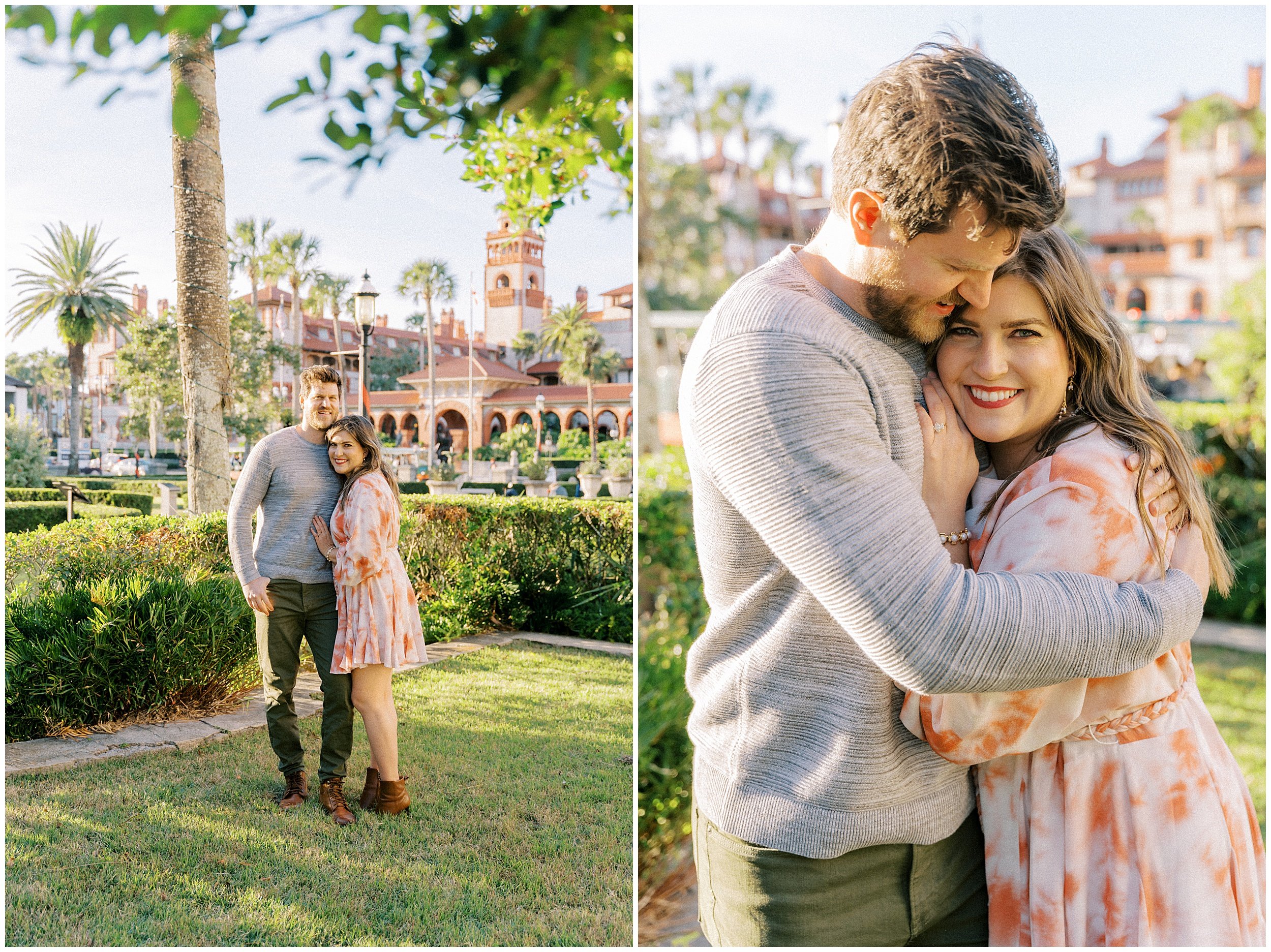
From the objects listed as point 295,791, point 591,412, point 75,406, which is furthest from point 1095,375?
point 75,406

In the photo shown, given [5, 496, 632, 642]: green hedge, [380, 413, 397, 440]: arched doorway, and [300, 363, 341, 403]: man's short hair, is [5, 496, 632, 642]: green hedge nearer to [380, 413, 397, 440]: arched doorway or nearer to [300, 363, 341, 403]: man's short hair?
[380, 413, 397, 440]: arched doorway

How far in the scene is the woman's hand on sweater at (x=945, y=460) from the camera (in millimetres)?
1265

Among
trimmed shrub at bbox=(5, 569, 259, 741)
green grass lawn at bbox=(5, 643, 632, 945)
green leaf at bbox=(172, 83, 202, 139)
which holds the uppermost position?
green leaf at bbox=(172, 83, 202, 139)

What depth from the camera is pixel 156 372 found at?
9.75ft

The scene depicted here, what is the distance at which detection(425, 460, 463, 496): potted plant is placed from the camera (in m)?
3.47

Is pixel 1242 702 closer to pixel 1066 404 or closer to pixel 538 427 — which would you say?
pixel 538 427

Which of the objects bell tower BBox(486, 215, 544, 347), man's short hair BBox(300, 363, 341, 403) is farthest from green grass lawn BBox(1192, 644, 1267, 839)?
man's short hair BBox(300, 363, 341, 403)

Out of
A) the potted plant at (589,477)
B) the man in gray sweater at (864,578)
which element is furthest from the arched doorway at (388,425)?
the man in gray sweater at (864,578)

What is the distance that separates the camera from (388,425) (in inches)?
127

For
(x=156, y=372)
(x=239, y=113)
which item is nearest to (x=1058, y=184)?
(x=239, y=113)

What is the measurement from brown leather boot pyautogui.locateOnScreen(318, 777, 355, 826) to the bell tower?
1.70m

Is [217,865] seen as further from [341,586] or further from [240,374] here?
[240,374]

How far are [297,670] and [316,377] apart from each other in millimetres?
1047

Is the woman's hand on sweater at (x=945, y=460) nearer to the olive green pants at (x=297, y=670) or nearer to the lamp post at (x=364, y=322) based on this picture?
the lamp post at (x=364, y=322)
